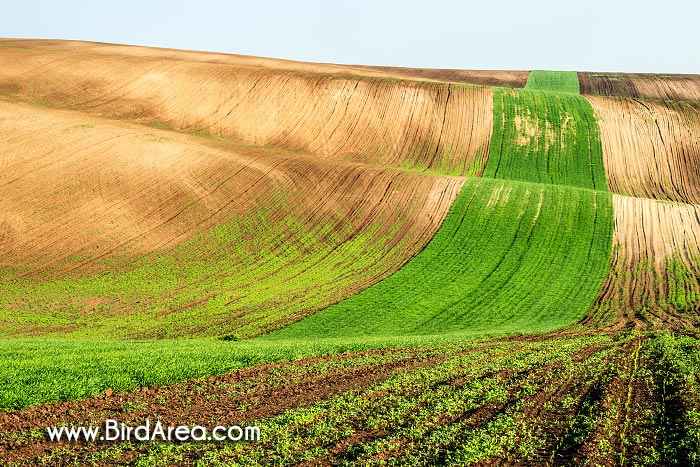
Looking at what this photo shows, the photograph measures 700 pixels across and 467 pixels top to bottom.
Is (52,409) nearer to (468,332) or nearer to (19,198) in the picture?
(468,332)

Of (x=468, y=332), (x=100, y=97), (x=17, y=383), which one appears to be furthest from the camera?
(x=100, y=97)

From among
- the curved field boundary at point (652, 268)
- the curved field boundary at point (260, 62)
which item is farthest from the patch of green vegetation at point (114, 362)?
the curved field boundary at point (260, 62)

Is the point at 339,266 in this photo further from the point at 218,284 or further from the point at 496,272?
the point at 496,272

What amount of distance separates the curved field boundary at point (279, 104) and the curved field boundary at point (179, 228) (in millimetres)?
5887

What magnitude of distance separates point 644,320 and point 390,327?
12.6 metres

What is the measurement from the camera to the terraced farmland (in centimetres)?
1335

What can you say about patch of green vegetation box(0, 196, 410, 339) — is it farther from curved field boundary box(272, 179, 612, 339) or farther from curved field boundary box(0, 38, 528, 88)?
curved field boundary box(0, 38, 528, 88)

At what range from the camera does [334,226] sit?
44.2m

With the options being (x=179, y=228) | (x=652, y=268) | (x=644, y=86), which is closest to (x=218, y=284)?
(x=179, y=228)

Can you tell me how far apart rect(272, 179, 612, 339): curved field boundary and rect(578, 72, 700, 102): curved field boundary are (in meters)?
56.2

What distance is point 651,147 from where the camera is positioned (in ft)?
210

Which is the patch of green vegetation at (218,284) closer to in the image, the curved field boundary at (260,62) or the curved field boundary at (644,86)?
the curved field boundary at (260,62)

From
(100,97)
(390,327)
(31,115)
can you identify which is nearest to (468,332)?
(390,327)

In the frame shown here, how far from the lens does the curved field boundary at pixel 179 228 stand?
103 ft
